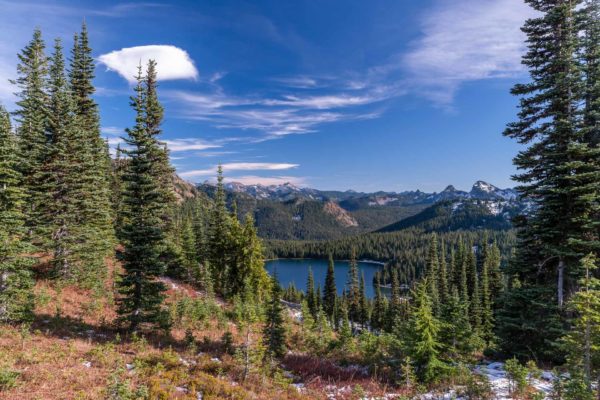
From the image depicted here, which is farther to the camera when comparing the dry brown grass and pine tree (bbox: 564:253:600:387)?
→ the dry brown grass

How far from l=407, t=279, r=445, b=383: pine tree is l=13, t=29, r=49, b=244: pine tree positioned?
72.2ft

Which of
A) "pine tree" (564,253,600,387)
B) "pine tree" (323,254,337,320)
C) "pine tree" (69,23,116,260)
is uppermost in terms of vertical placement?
"pine tree" (69,23,116,260)

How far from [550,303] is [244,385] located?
46.9 feet

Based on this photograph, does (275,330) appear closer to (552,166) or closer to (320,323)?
(320,323)

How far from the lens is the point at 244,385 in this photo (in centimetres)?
1206

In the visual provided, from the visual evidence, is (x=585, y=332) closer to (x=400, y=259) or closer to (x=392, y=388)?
(x=392, y=388)

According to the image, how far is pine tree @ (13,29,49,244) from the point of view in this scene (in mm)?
22656

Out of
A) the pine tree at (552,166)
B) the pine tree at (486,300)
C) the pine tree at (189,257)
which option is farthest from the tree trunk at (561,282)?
the pine tree at (189,257)

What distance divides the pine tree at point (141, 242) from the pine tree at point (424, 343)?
43.6ft

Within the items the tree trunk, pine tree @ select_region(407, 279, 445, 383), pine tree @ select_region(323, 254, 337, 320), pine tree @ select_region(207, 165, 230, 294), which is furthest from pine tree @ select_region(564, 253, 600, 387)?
pine tree @ select_region(323, 254, 337, 320)

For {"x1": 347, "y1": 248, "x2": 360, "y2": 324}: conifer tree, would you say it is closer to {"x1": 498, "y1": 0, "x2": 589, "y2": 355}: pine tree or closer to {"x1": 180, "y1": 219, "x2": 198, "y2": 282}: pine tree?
{"x1": 180, "y1": 219, "x2": 198, "y2": 282}: pine tree

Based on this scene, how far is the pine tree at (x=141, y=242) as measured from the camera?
16.9m

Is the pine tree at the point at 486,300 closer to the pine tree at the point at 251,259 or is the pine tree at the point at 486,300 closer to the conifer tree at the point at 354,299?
the conifer tree at the point at 354,299

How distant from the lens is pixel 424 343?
12188 millimetres
